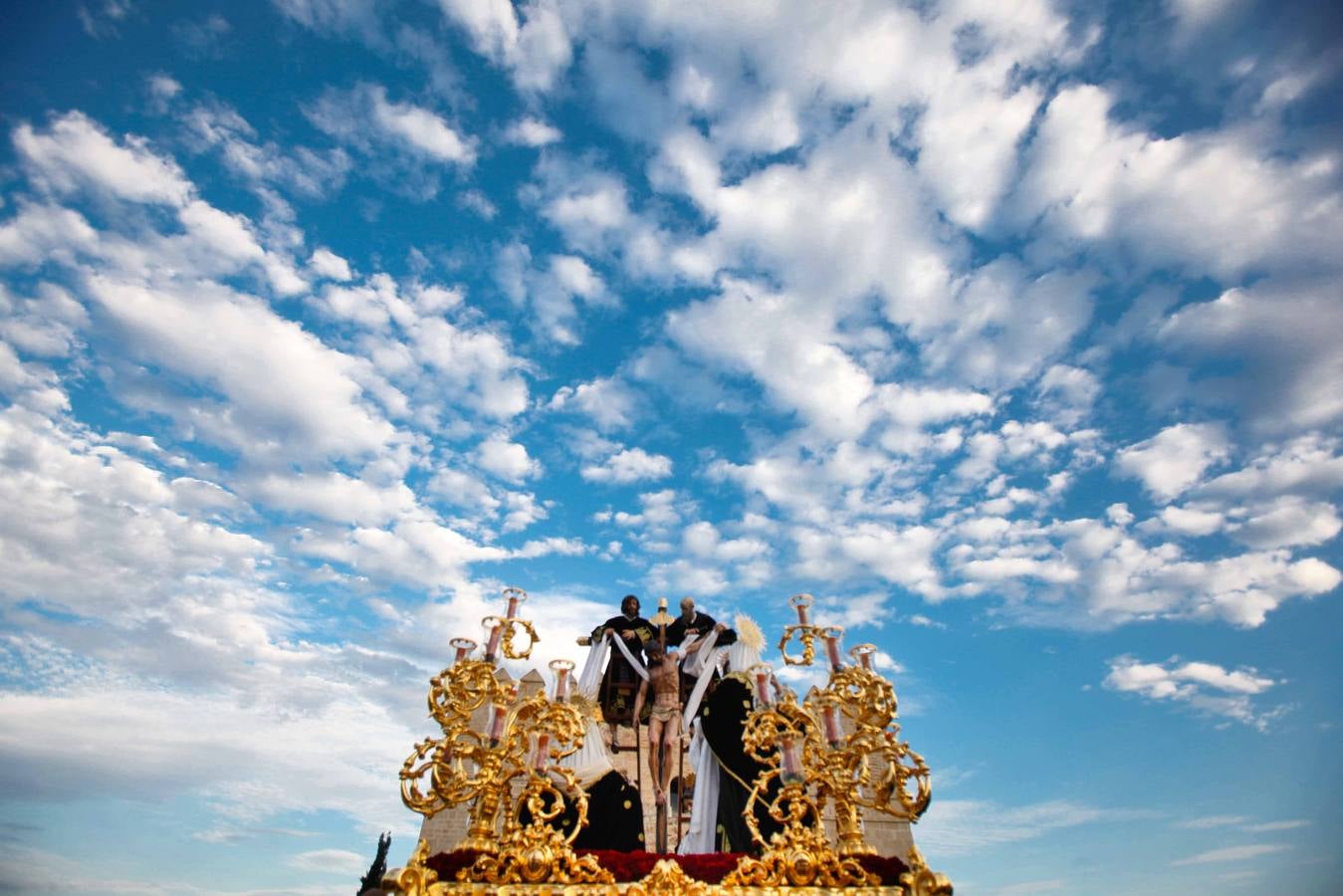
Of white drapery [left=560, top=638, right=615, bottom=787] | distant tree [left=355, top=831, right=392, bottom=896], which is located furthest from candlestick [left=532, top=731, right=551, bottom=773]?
distant tree [left=355, top=831, right=392, bottom=896]

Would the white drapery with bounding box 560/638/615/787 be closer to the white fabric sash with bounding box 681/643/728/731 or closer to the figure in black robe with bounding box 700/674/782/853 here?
the white fabric sash with bounding box 681/643/728/731

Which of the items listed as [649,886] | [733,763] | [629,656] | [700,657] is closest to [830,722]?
[649,886]

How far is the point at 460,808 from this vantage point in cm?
1306

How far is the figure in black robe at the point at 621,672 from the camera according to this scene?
1030 centimetres

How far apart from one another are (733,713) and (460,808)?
24.3 feet

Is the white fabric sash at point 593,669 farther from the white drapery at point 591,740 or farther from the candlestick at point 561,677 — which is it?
the candlestick at point 561,677

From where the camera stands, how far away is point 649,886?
5.07m

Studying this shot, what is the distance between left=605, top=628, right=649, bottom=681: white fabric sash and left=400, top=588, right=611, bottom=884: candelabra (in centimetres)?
349

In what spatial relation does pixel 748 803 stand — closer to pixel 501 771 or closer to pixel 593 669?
pixel 501 771

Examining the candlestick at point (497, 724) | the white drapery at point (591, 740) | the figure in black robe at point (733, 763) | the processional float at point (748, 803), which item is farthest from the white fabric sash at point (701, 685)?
the candlestick at point (497, 724)

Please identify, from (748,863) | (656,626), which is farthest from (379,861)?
(748,863)

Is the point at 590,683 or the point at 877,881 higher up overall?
the point at 590,683

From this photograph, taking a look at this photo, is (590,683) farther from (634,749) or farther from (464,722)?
(464,722)

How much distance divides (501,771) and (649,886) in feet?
5.74
